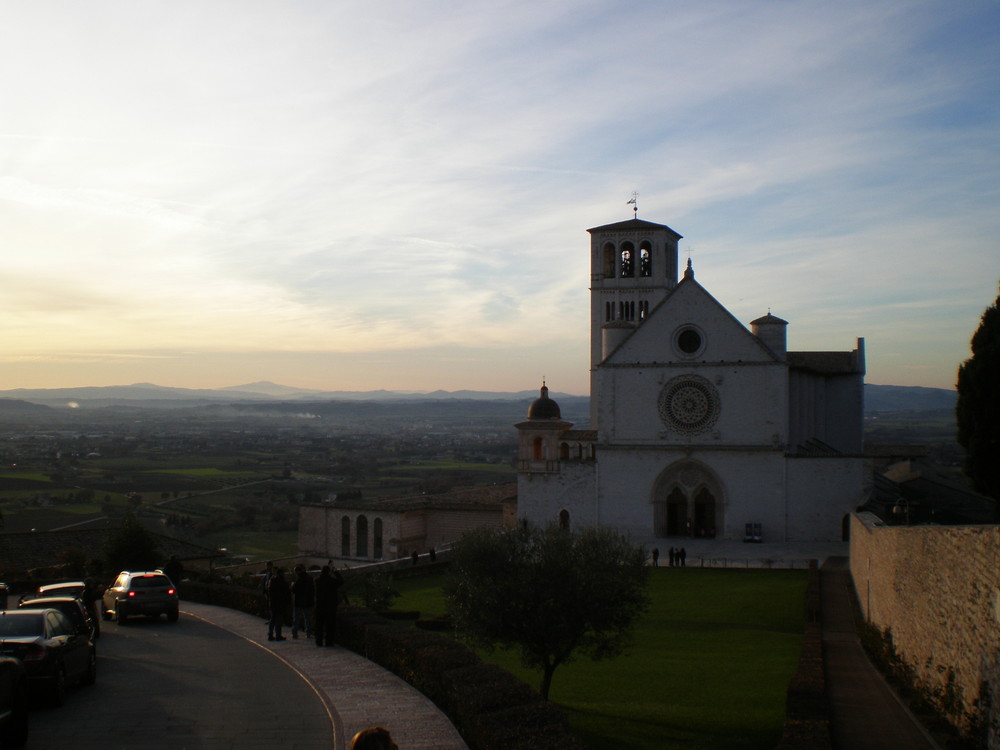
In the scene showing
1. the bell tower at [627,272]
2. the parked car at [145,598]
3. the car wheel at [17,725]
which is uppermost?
the bell tower at [627,272]

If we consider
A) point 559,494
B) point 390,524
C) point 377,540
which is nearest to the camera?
point 559,494

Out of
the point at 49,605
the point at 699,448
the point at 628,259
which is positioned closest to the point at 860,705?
the point at 49,605

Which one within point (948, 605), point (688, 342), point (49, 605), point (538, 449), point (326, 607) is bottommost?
point (326, 607)

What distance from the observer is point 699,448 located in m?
48.1

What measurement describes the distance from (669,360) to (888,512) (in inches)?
498

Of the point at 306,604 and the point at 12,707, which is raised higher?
the point at 12,707

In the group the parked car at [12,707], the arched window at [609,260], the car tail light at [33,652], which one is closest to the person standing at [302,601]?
the car tail light at [33,652]

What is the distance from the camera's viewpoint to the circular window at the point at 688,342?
48.1 meters

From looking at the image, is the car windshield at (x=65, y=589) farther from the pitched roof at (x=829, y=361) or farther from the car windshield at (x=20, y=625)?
the pitched roof at (x=829, y=361)

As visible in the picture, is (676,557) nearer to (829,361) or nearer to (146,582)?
(829,361)

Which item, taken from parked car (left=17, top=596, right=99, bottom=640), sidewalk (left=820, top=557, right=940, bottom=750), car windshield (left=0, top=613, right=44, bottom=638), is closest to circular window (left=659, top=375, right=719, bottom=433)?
sidewalk (left=820, top=557, right=940, bottom=750)

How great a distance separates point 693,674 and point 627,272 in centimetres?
4137

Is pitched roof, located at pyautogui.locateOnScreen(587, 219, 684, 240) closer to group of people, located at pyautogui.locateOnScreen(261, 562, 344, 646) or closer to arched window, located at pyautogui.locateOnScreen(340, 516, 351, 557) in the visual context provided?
arched window, located at pyautogui.locateOnScreen(340, 516, 351, 557)

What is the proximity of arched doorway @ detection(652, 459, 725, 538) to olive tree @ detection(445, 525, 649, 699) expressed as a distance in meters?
31.9
